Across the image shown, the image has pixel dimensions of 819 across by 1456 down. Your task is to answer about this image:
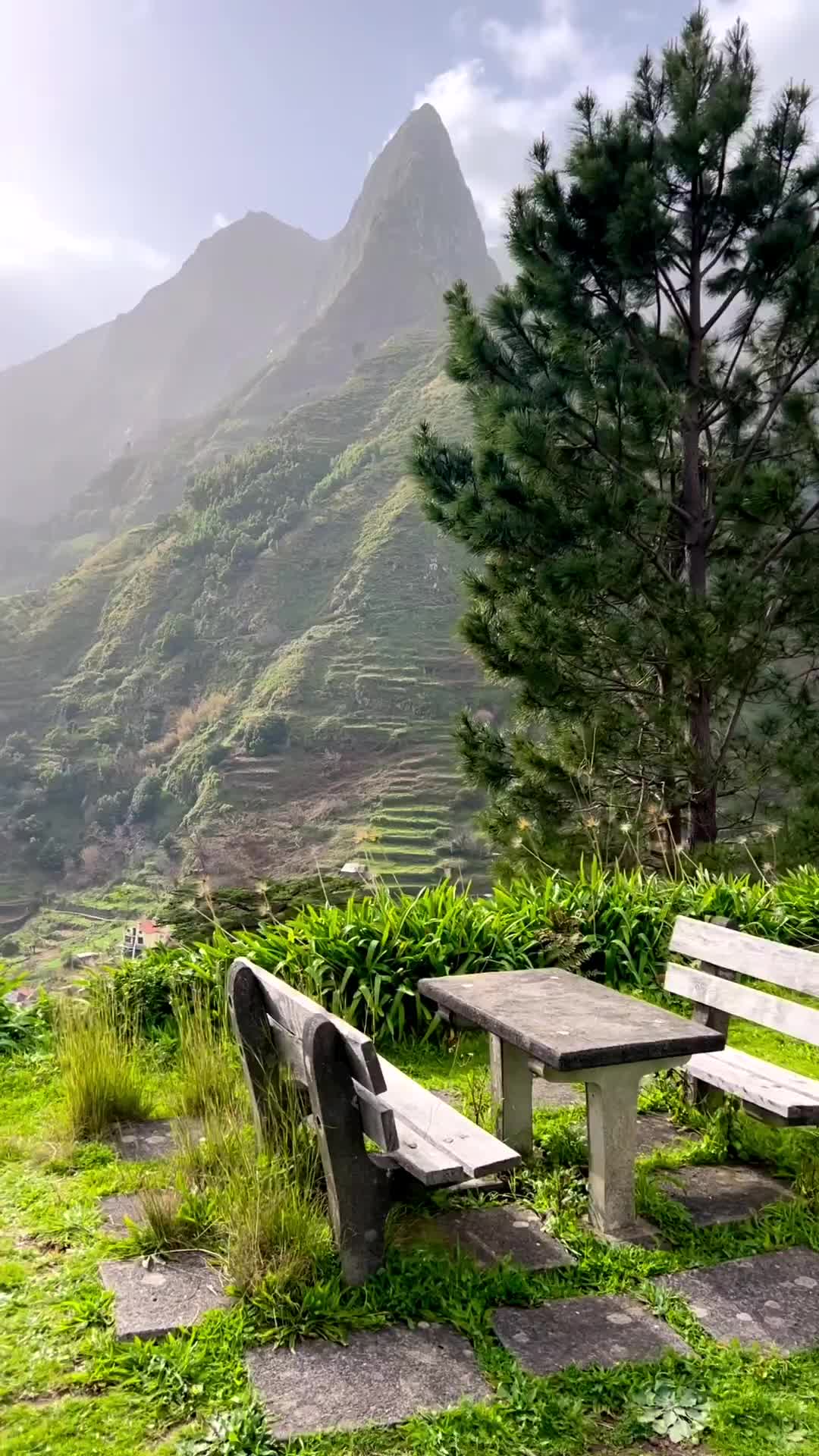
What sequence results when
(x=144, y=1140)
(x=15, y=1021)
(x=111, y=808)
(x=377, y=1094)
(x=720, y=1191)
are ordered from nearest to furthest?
(x=377, y=1094)
(x=720, y=1191)
(x=144, y=1140)
(x=15, y=1021)
(x=111, y=808)

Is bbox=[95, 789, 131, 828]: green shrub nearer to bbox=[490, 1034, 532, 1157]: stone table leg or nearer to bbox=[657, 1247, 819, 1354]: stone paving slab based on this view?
bbox=[490, 1034, 532, 1157]: stone table leg

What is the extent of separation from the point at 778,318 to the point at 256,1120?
9489 millimetres

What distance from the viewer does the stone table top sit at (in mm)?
2580

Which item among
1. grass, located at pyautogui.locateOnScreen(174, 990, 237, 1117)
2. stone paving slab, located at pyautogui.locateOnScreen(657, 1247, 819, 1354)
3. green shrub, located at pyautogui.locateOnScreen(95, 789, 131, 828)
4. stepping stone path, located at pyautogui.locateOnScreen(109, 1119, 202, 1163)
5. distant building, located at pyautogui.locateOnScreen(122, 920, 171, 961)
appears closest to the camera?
stone paving slab, located at pyautogui.locateOnScreen(657, 1247, 819, 1354)

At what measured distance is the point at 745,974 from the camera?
11.0 ft

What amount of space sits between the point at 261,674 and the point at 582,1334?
266ft

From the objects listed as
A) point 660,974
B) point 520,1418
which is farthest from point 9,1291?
point 660,974

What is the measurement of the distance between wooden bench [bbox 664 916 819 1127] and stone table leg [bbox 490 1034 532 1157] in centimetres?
53

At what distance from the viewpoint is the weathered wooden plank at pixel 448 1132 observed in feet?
7.57

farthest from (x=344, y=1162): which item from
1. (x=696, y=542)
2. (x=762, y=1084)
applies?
(x=696, y=542)

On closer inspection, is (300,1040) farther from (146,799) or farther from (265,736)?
(146,799)

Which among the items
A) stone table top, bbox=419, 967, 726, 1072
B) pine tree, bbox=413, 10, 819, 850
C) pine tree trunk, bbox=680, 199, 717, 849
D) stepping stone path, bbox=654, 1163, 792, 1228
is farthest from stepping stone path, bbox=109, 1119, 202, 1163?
pine tree trunk, bbox=680, 199, 717, 849

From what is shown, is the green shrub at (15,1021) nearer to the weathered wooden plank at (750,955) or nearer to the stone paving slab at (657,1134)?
the stone paving slab at (657,1134)

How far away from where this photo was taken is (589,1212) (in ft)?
9.14
